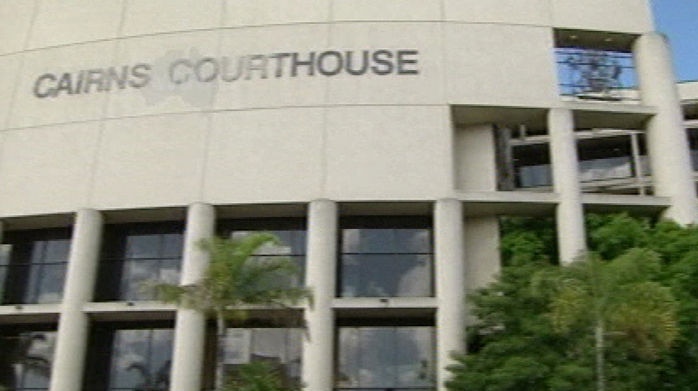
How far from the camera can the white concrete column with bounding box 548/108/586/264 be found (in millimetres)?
28625

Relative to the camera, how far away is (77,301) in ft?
95.4

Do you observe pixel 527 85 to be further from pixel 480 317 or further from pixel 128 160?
pixel 128 160

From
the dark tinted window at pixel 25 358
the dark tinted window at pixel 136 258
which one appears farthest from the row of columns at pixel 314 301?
the dark tinted window at pixel 25 358

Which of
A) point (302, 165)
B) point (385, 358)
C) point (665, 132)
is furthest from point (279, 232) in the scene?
point (665, 132)

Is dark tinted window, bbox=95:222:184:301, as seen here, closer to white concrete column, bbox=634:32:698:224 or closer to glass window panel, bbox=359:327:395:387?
glass window panel, bbox=359:327:395:387

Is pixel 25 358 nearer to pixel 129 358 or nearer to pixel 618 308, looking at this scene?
pixel 129 358

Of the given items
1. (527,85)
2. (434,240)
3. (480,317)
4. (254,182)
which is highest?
(527,85)

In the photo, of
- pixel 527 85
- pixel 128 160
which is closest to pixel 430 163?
pixel 527 85

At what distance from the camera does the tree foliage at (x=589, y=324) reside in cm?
2189

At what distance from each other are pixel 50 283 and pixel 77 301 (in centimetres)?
331

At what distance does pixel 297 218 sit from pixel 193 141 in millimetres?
5141

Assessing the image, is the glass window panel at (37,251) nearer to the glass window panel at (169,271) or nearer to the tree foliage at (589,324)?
the glass window panel at (169,271)

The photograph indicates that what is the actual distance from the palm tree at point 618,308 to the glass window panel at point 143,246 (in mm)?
16527

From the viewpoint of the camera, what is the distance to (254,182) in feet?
97.3
